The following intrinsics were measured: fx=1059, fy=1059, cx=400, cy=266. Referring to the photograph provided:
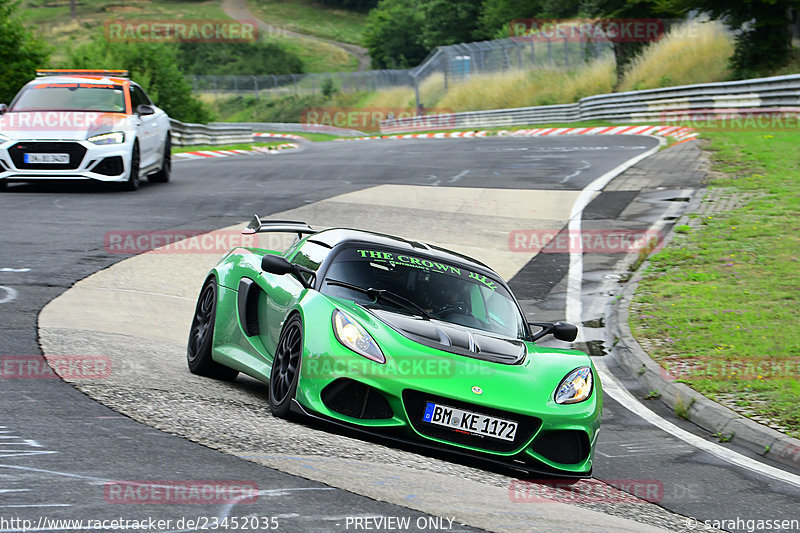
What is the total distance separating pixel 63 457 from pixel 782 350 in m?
6.92

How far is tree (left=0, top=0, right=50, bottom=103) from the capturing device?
96.2 feet

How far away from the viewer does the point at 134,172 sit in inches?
714

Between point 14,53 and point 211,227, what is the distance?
17515 mm

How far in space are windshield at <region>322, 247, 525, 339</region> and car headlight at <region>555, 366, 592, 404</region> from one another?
0.68 m

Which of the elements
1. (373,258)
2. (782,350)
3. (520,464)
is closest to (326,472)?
(520,464)

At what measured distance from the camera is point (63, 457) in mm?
5109

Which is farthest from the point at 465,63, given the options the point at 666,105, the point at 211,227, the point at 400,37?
the point at 400,37

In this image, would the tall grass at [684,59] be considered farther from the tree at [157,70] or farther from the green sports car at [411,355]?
the green sports car at [411,355]

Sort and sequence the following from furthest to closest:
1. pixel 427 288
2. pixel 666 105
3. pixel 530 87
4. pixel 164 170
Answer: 1. pixel 530 87
2. pixel 666 105
3. pixel 164 170
4. pixel 427 288

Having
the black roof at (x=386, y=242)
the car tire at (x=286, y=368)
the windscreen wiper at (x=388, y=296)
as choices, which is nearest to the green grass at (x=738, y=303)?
the black roof at (x=386, y=242)

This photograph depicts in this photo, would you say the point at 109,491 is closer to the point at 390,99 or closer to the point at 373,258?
the point at 373,258

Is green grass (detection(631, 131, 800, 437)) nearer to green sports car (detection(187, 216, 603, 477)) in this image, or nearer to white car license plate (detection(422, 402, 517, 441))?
green sports car (detection(187, 216, 603, 477))

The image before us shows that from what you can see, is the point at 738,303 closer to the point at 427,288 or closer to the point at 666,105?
the point at 427,288

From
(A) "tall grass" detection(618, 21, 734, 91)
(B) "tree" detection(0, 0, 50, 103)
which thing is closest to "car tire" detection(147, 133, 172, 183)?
(B) "tree" detection(0, 0, 50, 103)
